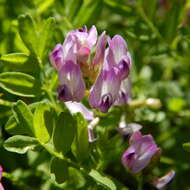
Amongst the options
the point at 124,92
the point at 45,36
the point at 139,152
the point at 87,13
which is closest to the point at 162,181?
the point at 139,152

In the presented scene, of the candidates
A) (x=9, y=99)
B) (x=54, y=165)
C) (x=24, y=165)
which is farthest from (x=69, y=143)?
(x=24, y=165)

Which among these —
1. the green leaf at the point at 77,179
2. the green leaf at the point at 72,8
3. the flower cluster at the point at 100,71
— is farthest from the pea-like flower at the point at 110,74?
the green leaf at the point at 72,8

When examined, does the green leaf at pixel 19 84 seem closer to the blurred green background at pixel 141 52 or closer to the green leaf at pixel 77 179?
the blurred green background at pixel 141 52

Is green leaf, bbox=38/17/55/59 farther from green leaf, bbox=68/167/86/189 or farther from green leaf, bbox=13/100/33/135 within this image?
green leaf, bbox=68/167/86/189

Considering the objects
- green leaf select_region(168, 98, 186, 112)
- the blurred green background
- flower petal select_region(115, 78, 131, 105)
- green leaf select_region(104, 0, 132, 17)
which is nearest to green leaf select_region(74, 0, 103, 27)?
the blurred green background

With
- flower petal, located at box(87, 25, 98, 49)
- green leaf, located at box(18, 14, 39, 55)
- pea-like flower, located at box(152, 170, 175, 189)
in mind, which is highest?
green leaf, located at box(18, 14, 39, 55)

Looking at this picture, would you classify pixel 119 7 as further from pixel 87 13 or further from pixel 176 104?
pixel 176 104

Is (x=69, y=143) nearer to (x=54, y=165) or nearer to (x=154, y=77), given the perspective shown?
(x=54, y=165)
